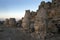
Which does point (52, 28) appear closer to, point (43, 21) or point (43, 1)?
point (43, 21)

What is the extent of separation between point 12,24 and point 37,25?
13.2 metres

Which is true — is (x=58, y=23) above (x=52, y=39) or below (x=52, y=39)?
above

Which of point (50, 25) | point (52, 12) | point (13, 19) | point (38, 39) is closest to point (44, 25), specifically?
point (50, 25)

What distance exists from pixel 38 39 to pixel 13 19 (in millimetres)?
16546

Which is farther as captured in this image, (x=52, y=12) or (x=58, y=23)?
(x=52, y=12)

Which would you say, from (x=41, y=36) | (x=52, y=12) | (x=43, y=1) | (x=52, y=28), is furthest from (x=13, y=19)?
(x=41, y=36)

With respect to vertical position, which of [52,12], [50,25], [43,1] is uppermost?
[43,1]

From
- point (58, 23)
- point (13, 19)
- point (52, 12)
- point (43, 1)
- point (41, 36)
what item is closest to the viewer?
point (41, 36)

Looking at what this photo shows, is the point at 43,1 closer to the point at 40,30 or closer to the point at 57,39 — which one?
the point at 40,30

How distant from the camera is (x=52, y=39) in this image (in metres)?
12.2

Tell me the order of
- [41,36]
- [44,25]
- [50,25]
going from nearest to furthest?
[41,36]
[44,25]
[50,25]

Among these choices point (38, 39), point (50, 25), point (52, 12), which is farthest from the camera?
point (52, 12)

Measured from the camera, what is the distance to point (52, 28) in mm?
16516

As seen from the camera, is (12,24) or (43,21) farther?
(12,24)
